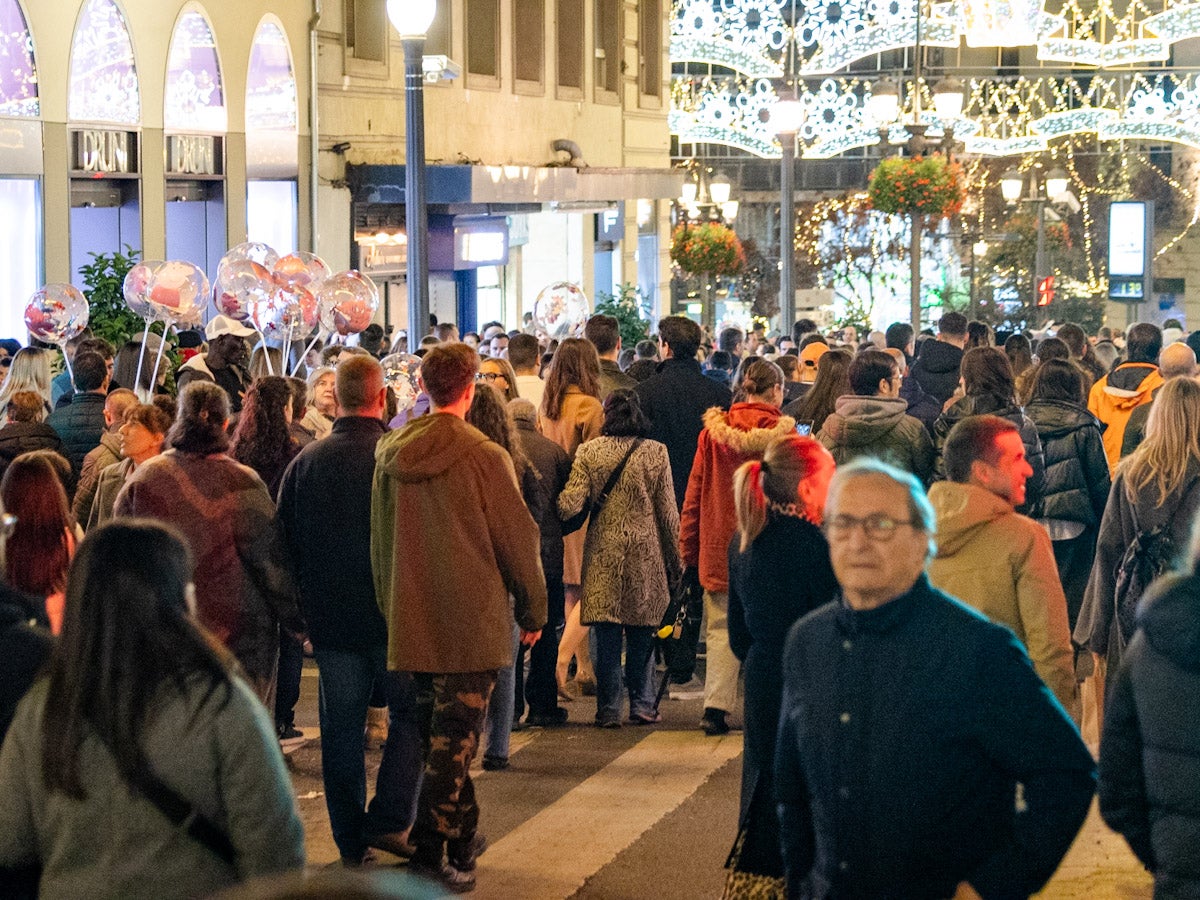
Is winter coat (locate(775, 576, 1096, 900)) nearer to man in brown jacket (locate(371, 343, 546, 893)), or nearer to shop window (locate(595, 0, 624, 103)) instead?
man in brown jacket (locate(371, 343, 546, 893))

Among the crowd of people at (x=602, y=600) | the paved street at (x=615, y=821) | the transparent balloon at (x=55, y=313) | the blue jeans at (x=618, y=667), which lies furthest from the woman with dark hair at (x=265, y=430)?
the transparent balloon at (x=55, y=313)

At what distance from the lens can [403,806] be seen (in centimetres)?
738

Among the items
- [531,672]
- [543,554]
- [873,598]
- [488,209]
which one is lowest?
[531,672]

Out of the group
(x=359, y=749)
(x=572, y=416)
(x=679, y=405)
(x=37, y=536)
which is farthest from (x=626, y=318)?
(x=37, y=536)

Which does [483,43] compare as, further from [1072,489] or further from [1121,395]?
[1072,489]

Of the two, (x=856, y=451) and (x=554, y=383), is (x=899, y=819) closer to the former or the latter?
(x=856, y=451)

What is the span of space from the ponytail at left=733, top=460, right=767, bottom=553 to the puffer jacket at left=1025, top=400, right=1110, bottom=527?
407cm

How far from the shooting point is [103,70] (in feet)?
61.5

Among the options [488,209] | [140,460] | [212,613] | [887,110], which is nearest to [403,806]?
[212,613]

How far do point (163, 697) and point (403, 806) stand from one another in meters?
3.77

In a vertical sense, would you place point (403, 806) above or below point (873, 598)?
below

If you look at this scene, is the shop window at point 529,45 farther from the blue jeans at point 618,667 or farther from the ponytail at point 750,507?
the ponytail at point 750,507

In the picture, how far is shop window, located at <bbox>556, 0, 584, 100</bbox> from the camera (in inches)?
1227

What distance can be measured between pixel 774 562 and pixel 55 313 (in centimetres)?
883
